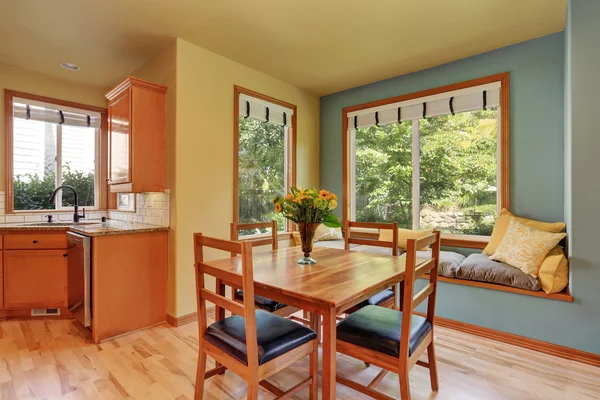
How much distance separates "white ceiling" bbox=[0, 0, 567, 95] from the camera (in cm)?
239

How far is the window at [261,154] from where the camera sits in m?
3.54

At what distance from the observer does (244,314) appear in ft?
4.32

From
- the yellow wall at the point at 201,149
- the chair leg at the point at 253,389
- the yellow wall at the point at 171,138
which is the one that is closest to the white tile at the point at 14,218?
the yellow wall at the point at 171,138

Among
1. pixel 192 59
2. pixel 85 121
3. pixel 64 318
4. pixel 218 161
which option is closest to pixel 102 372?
pixel 64 318

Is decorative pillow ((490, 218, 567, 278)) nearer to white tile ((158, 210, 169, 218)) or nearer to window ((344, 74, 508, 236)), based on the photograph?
window ((344, 74, 508, 236))

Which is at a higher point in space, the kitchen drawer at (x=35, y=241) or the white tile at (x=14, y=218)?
the white tile at (x=14, y=218)

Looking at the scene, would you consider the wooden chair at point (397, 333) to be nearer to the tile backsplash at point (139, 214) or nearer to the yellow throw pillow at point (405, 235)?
the yellow throw pillow at point (405, 235)

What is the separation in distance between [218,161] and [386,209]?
213 cm

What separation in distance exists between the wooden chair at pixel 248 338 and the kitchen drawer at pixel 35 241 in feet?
7.50

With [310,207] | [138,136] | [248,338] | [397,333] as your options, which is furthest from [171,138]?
[397,333]

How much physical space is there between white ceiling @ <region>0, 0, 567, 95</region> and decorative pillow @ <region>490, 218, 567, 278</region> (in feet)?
5.72

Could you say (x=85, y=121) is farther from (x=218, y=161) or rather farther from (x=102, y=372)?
(x=102, y=372)

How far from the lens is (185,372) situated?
2074 mm

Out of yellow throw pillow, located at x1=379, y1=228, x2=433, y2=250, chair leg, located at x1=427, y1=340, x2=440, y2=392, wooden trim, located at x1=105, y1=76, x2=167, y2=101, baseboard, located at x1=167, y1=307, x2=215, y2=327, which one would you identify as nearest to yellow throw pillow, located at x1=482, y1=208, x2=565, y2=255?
yellow throw pillow, located at x1=379, y1=228, x2=433, y2=250
